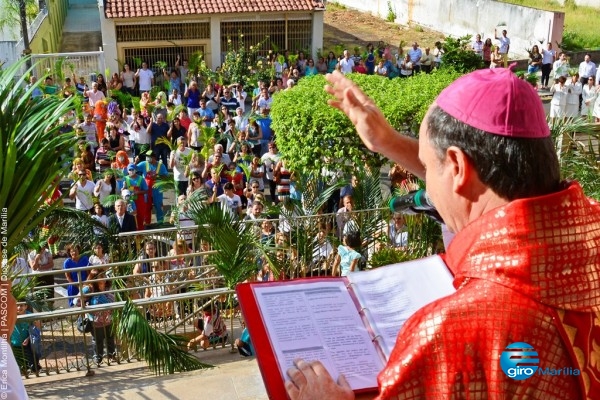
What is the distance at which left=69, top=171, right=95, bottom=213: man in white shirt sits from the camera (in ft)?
36.6

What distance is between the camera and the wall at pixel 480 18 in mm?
24234

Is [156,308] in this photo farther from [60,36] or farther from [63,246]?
[60,36]

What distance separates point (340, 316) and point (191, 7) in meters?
20.2

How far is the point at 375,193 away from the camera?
25.5ft

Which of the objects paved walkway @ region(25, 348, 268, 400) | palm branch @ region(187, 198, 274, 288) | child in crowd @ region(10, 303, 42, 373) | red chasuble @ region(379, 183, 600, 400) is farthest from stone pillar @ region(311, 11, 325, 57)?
red chasuble @ region(379, 183, 600, 400)

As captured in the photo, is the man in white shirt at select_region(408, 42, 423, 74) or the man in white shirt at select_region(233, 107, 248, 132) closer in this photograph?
the man in white shirt at select_region(233, 107, 248, 132)

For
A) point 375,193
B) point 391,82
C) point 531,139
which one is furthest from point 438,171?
point 391,82

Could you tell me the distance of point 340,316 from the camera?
88.3 inches

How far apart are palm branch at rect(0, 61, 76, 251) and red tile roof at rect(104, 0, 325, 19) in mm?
17230

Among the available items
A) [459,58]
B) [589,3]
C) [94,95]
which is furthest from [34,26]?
[589,3]

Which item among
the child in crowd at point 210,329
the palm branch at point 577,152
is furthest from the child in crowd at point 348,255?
the palm branch at point 577,152

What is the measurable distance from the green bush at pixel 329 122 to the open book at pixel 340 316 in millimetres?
7740

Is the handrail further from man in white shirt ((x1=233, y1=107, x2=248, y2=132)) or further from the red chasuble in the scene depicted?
man in white shirt ((x1=233, y1=107, x2=248, y2=132))

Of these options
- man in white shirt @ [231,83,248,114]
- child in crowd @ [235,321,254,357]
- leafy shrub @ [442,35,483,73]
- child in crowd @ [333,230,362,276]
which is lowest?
child in crowd @ [235,321,254,357]
